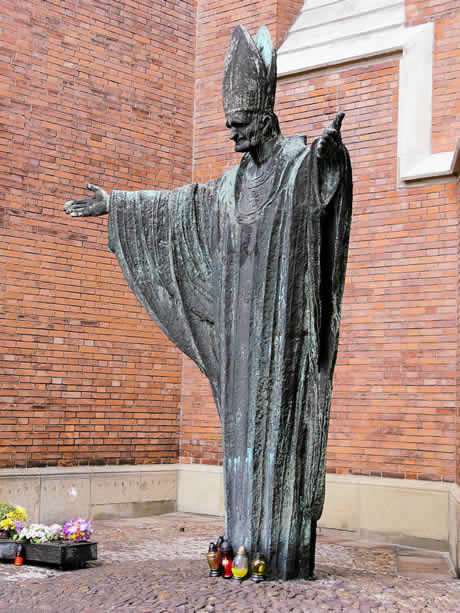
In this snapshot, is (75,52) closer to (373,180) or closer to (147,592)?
(373,180)

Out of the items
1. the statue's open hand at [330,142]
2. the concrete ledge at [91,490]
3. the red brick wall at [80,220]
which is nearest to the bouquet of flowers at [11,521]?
the concrete ledge at [91,490]

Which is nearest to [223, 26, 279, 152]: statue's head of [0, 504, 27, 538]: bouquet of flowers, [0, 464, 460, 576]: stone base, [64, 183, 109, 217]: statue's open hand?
[64, 183, 109, 217]: statue's open hand

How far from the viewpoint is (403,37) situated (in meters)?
8.70

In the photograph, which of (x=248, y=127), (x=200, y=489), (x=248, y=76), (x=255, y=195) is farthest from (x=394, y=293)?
(x=248, y=76)

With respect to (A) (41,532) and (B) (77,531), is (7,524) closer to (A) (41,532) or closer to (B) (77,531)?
(A) (41,532)

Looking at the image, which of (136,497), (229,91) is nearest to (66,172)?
(136,497)

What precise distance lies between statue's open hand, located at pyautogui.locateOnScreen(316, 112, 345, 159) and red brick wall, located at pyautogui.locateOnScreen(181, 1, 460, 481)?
11.8ft

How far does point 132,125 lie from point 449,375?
4702 millimetres

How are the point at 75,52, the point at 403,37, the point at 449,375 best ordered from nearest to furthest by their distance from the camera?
the point at 449,375 < the point at 403,37 < the point at 75,52

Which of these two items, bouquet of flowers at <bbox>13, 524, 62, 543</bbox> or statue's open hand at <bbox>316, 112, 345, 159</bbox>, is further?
bouquet of flowers at <bbox>13, 524, 62, 543</bbox>

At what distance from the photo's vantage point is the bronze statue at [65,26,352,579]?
495 centimetres

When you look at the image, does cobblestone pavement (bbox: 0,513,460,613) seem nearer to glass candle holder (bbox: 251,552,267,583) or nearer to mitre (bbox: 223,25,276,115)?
glass candle holder (bbox: 251,552,267,583)

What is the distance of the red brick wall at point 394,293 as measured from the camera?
26.8 feet

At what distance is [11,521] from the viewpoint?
6348 mm
